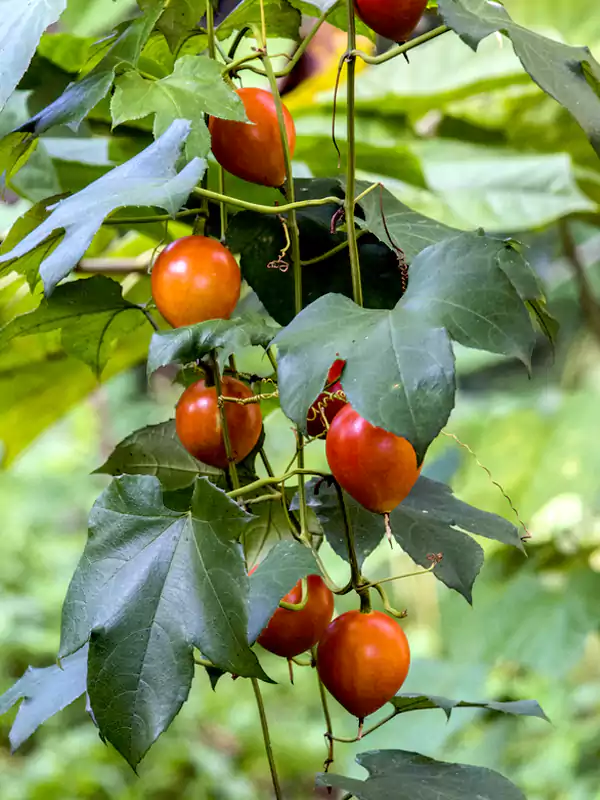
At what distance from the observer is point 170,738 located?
6.00 ft

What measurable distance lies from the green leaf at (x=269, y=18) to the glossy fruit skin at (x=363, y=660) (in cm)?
32

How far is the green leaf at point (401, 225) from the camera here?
0.42 meters

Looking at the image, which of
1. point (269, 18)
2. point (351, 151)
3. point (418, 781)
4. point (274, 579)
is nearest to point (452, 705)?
point (418, 781)

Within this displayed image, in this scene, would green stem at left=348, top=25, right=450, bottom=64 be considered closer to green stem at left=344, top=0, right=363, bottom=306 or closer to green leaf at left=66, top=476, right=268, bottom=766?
green stem at left=344, top=0, right=363, bottom=306

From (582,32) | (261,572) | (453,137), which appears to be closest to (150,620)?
(261,572)

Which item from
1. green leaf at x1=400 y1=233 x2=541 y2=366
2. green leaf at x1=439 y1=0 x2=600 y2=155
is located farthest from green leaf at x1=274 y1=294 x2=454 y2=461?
green leaf at x1=439 y1=0 x2=600 y2=155

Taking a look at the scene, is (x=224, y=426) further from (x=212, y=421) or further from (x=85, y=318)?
(x=85, y=318)

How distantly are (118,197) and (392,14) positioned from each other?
0.15 meters

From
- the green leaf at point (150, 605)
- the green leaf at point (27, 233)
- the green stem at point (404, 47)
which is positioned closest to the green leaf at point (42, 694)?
the green leaf at point (150, 605)

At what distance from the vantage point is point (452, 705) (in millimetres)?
440

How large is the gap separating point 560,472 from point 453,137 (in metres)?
0.51

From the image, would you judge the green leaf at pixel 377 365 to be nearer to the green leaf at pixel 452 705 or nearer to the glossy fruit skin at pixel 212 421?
the glossy fruit skin at pixel 212 421

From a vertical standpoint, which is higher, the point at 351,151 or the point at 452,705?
the point at 351,151

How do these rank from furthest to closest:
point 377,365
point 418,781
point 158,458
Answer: point 158,458
point 418,781
point 377,365
